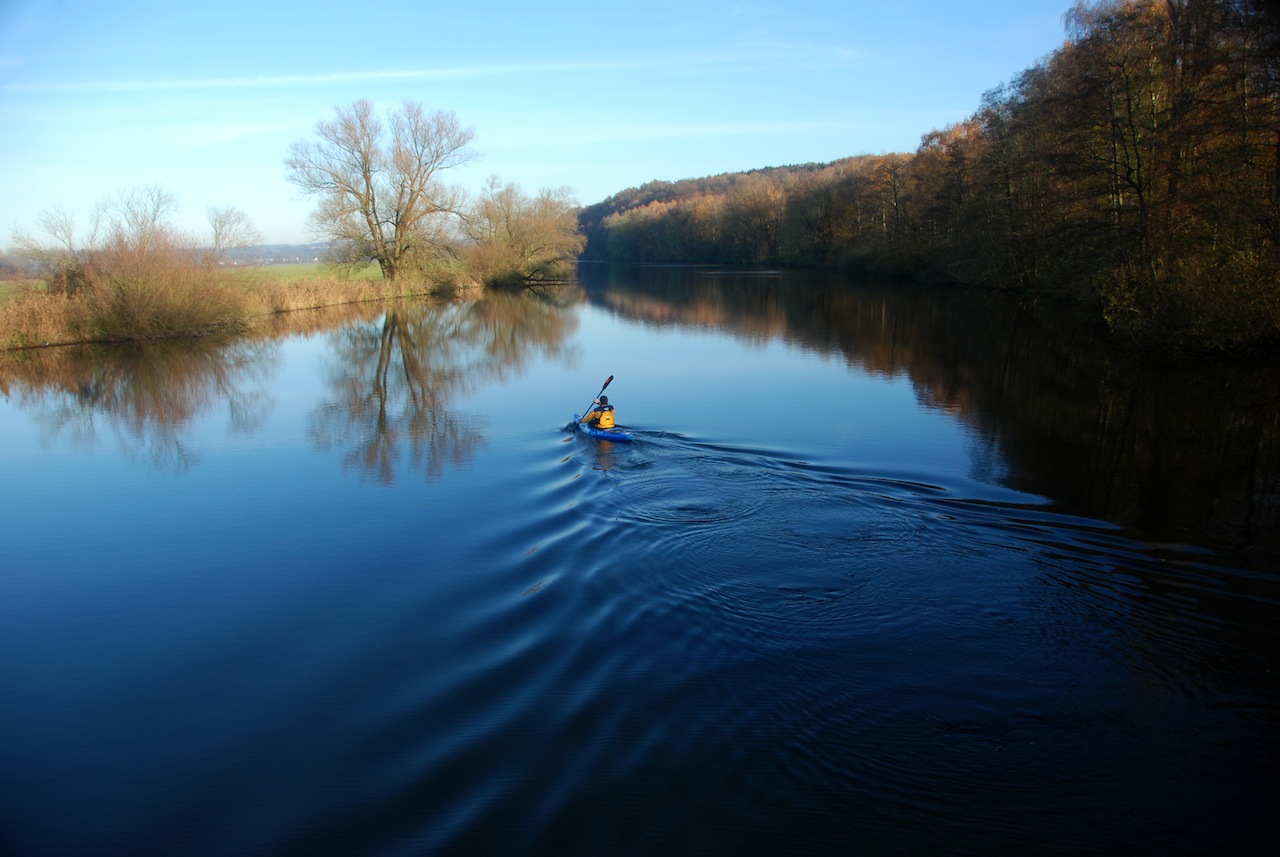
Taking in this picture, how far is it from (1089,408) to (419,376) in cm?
1393

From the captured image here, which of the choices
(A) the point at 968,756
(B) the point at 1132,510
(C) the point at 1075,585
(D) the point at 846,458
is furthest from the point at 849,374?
(A) the point at 968,756

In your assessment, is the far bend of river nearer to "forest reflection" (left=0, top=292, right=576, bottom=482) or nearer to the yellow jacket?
"forest reflection" (left=0, top=292, right=576, bottom=482)

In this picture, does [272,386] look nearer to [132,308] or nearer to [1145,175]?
[132,308]

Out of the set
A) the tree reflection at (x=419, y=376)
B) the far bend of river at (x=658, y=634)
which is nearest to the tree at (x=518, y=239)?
the tree reflection at (x=419, y=376)

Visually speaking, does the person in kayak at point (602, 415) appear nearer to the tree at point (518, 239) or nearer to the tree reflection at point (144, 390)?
the tree reflection at point (144, 390)

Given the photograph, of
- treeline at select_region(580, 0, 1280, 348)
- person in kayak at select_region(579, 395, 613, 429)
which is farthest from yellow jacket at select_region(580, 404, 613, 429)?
treeline at select_region(580, 0, 1280, 348)

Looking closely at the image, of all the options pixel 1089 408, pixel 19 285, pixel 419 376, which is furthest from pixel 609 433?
pixel 19 285

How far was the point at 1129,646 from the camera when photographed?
5.52 metres

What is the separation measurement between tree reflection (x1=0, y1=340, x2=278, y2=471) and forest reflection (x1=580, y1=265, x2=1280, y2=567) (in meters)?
12.2

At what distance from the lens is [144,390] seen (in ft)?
57.8

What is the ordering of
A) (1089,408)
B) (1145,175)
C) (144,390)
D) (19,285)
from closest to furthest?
(1089,408)
(144,390)
(1145,175)
(19,285)

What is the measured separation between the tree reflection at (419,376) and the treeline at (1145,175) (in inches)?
580

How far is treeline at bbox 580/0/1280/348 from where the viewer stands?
15.2 meters

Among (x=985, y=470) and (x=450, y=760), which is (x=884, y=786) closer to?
(x=450, y=760)
